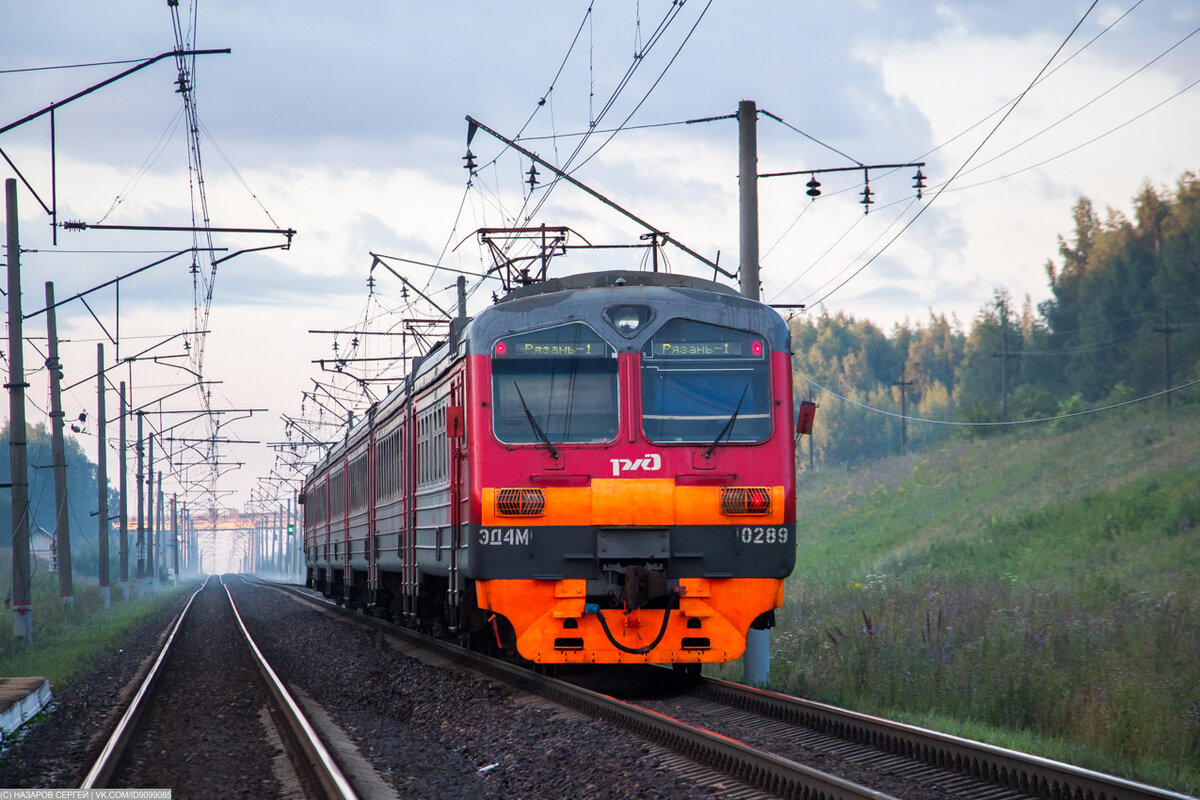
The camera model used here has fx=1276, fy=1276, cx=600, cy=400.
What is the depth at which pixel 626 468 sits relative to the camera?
35.6 feet

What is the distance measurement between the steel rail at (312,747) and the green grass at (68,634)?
3990 millimetres

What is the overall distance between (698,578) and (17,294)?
14248 mm

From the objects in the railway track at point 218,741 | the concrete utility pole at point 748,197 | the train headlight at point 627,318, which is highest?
the concrete utility pole at point 748,197

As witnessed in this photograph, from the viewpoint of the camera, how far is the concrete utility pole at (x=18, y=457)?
19.8 metres

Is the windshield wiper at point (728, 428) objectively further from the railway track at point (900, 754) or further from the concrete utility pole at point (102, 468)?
the concrete utility pole at point (102, 468)

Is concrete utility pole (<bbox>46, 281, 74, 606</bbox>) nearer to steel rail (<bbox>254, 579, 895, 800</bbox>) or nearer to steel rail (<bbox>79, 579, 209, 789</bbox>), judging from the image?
steel rail (<bbox>79, 579, 209, 789</bbox>)

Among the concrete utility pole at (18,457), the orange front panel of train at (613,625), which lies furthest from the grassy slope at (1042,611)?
the concrete utility pole at (18,457)

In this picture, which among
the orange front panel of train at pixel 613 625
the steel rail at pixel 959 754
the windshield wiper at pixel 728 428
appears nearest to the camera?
the steel rail at pixel 959 754

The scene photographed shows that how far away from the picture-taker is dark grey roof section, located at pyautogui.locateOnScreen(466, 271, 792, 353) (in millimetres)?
11188

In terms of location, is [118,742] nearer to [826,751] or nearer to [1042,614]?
[826,751]

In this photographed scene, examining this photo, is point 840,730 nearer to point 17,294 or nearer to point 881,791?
point 881,791

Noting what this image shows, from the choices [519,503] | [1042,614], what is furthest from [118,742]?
[1042,614]

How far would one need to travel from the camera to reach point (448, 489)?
40.8 ft

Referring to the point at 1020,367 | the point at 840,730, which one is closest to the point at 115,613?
the point at 840,730
